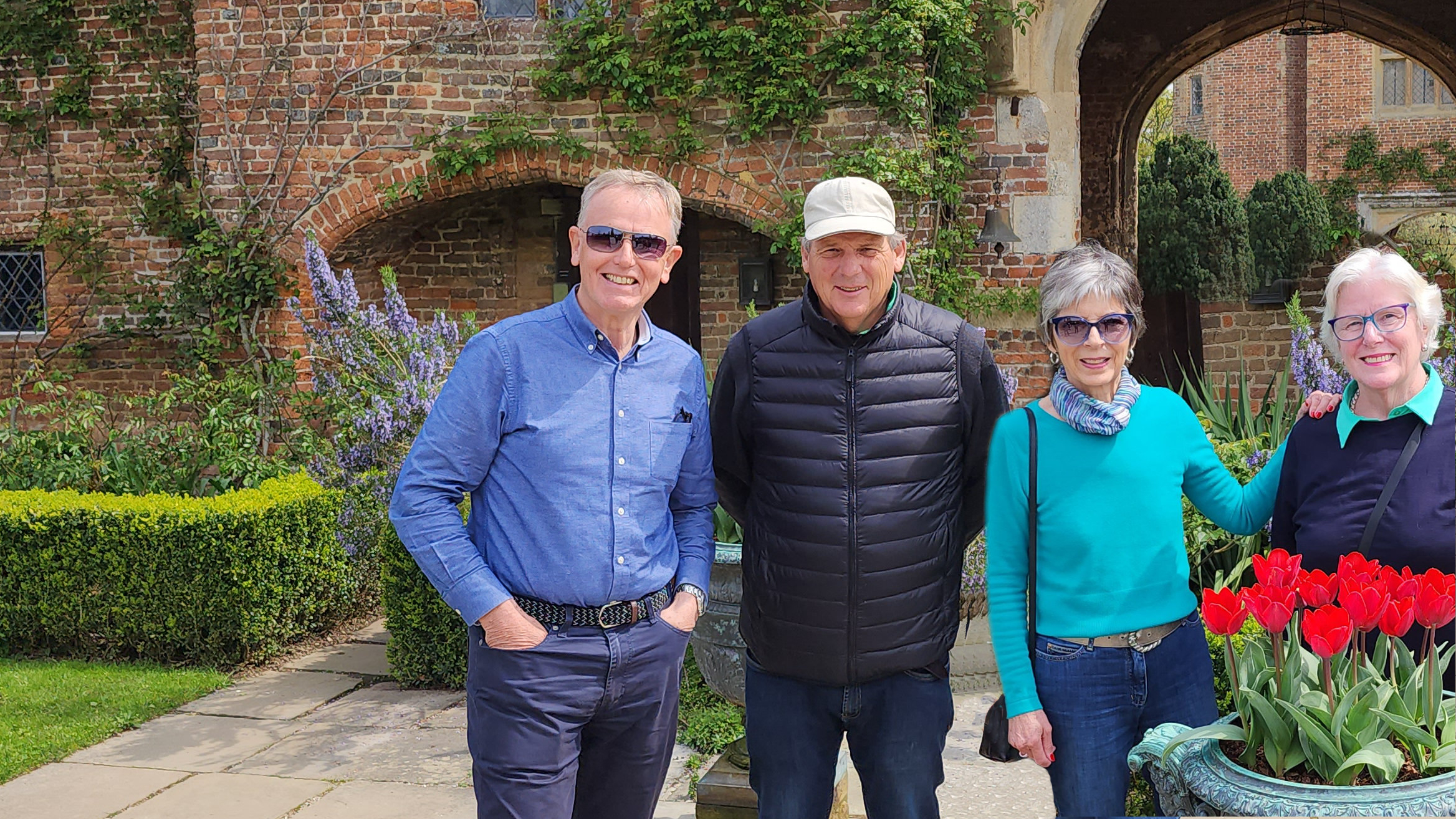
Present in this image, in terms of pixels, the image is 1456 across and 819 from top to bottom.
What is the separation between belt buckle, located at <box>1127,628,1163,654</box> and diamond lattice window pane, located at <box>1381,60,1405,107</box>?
25527 mm

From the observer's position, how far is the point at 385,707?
5641 millimetres

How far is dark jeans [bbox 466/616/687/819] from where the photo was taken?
2555mm

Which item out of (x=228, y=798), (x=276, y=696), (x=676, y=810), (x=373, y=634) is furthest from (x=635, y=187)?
(x=373, y=634)

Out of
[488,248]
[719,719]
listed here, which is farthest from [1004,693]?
[488,248]

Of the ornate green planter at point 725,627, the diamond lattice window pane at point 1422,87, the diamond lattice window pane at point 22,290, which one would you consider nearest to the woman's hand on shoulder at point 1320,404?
the ornate green planter at point 725,627

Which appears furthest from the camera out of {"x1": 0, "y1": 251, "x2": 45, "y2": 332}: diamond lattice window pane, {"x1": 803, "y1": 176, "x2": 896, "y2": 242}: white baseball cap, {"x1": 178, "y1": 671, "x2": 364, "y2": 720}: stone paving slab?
{"x1": 0, "y1": 251, "x2": 45, "y2": 332}: diamond lattice window pane

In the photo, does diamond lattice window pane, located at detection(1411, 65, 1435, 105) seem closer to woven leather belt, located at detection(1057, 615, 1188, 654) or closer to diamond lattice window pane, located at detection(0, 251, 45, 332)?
diamond lattice window pane, located at detection(0, 251, 45, 332)

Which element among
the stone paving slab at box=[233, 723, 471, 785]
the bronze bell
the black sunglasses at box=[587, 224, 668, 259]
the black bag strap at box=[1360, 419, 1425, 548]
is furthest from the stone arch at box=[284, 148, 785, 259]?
the black bag strap at box=[1360, 419, 1425, 548]

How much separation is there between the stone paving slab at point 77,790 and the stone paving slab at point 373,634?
6.23 ft

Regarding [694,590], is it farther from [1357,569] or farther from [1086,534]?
[1357,569]

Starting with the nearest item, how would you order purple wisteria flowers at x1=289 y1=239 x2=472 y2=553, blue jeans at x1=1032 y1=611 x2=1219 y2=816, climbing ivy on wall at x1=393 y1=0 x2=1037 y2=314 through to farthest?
blue jeans at x1=1032 y1=611 x2=1219 y2=816, purple wisteria flowers at x1=289 y1=239 x2=472 y2=553, climbing ivy on wall at x1=393 y1=0 x2=1037 y2=314

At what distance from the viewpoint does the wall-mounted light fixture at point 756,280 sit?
385 inches

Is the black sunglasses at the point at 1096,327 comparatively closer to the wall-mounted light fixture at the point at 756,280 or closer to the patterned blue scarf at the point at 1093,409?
the patterned blue scarf at the point at 1093,409

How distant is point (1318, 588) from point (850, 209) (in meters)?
1.11
